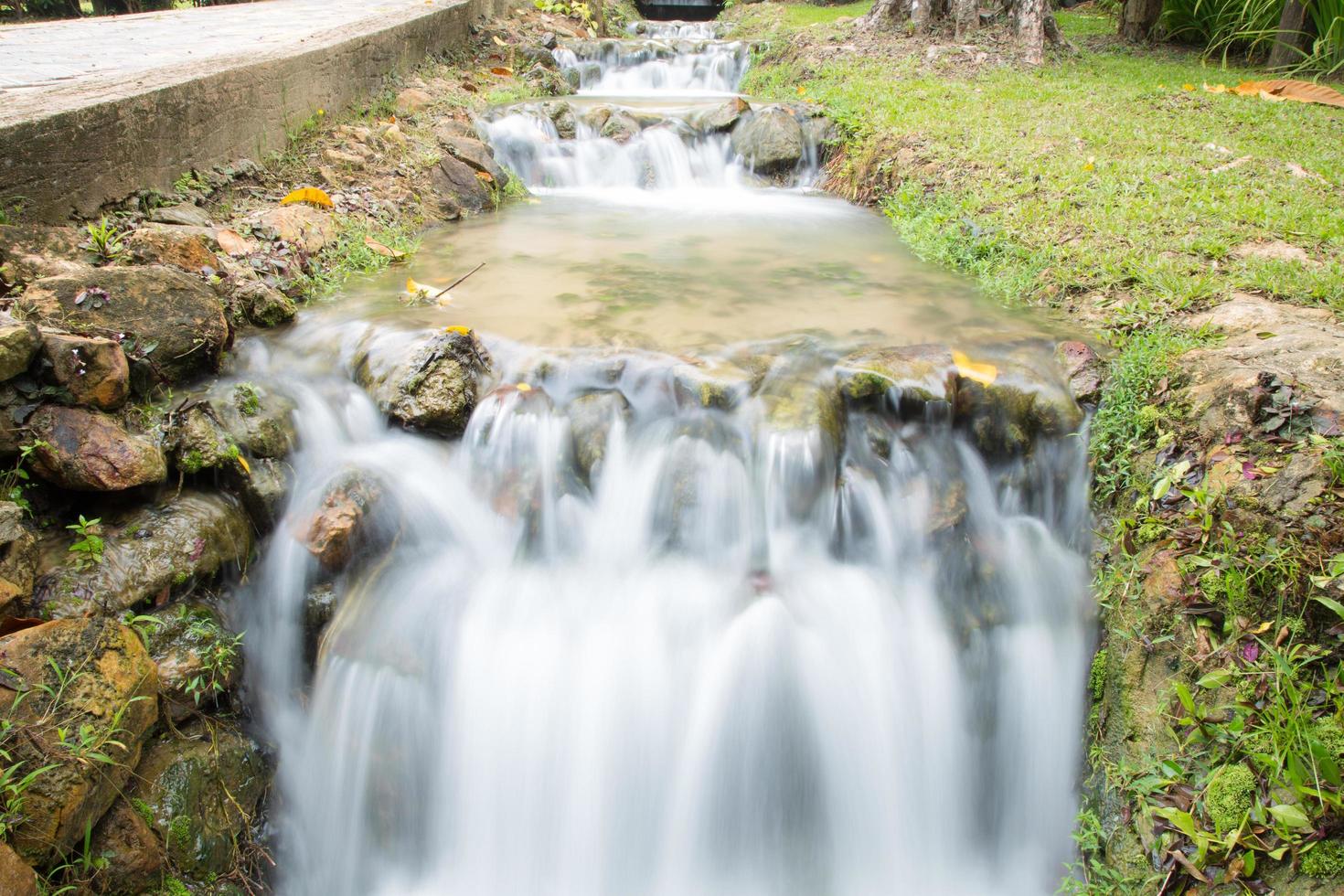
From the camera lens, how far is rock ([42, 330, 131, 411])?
2916 mm

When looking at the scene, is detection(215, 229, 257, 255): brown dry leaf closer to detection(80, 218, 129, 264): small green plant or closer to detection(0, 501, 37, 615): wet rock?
detection(80, 218, 129, 264): small green plant

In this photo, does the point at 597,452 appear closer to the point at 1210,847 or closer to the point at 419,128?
the point at 1210,847

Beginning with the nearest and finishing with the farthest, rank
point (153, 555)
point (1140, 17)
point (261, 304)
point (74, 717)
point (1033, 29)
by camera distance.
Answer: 1. point (74, 717)
2. point (153, 555)
3. point (261, 304)
4. point (1033, 29)
5. point (1140, 17)

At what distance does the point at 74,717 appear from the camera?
227 cm

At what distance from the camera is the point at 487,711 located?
3172 mm

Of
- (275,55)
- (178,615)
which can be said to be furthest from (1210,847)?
(275,55)

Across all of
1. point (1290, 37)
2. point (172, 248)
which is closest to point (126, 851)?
point (172, 248)

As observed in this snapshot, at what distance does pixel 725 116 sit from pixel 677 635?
6.64 metres

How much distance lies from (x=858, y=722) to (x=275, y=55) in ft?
19.7

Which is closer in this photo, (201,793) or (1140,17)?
(201,793)

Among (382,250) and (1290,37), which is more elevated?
(1290,37)

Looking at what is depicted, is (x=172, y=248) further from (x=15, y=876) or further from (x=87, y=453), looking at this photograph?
(x=15, y=876)

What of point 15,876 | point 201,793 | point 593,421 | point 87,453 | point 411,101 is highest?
point 411,101

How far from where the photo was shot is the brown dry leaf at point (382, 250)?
220 inches
